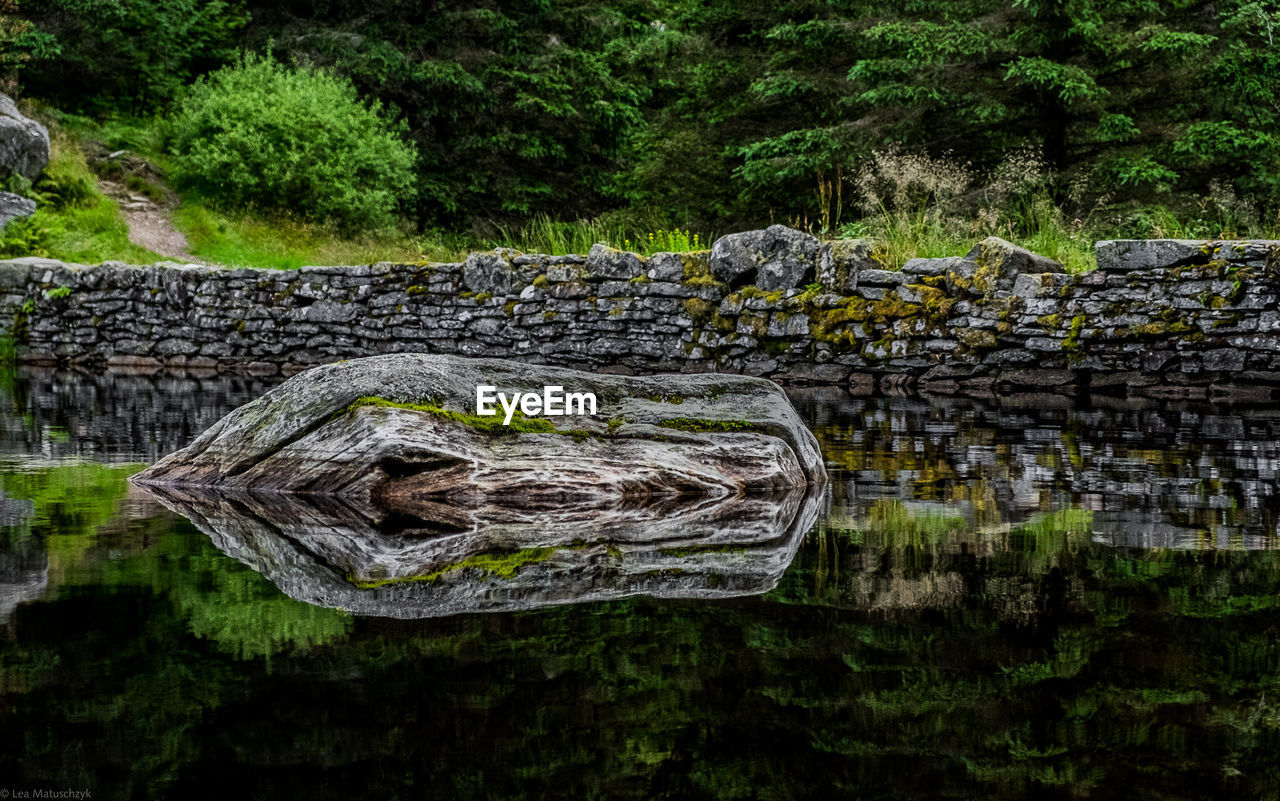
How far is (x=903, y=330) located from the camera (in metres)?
9.91

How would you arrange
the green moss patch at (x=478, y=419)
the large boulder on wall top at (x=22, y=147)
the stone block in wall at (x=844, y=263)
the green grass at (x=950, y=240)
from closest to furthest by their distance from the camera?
the green moss patch at (x=478, y=419)
the stone block in wall at (x=844, y=263)
the green grass at (x=950, y=240)
the large boulder on wall top at (x=22, y=147)

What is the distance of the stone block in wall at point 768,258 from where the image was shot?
1036 cm

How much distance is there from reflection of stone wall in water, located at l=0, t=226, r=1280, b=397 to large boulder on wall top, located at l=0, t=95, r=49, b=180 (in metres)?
3.82

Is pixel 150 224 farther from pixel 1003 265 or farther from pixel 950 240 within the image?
pixel 1003 265

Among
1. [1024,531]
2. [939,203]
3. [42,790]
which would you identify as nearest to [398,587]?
[42,790]

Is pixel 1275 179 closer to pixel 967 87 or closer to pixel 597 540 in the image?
pixel 967 87

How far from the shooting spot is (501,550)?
2979 mm

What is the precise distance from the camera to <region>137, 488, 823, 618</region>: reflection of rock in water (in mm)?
2487

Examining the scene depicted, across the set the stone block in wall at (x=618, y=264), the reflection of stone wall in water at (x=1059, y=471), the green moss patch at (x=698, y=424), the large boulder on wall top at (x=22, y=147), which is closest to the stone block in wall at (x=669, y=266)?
the stone block in wall at (x=618, y=264)

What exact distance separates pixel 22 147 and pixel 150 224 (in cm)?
221

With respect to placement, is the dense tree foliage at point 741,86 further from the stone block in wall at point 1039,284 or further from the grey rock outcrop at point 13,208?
the grey rock outcrop at point 13,208

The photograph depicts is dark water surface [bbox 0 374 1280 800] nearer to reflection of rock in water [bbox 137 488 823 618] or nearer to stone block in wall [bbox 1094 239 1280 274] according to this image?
reflection of rock in water [bbox 137 488 823 618]

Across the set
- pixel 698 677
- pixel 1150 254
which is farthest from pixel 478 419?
pixel 1150 254

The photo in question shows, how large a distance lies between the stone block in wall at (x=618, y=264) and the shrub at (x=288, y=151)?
27.4 feet
